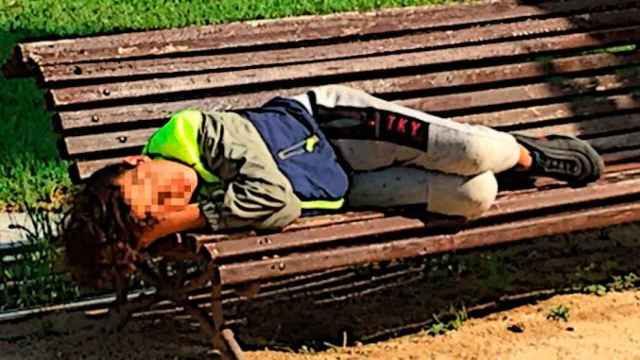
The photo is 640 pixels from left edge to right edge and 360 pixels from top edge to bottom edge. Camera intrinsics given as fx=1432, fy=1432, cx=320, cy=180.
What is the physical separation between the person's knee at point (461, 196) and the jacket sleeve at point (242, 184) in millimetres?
538

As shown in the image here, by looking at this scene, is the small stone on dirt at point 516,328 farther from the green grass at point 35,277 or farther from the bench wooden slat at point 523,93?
the green grass at point 35,277

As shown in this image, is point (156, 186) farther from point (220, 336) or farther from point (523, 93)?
point (523, 93)

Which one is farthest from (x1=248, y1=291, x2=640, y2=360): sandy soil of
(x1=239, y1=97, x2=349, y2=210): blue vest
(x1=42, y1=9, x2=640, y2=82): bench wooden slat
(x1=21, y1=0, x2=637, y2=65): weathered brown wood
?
(x1=21, y1=0, x2=637, y2=65): weathered brown wood

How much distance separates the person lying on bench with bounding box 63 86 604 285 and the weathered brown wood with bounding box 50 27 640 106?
0.50 meters

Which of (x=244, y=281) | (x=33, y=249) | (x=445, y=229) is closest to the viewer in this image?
(x=244, y=281)

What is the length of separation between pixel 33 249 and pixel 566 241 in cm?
233

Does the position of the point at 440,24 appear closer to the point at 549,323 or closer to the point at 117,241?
the point at 549,323

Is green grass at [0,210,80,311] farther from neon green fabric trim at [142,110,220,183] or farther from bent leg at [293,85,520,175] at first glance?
bent leg at [293,85,520,175]

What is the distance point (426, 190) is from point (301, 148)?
47 centimetres

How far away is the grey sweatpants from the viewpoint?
A: 5.05m

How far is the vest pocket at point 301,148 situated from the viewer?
16.2 feet

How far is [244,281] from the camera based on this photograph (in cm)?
453

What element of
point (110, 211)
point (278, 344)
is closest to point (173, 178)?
point (110, 211)

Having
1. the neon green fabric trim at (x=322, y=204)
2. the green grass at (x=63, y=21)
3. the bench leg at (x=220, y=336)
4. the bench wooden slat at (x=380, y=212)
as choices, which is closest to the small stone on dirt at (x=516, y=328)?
the bench wooden slat at (x=380, y=212)
